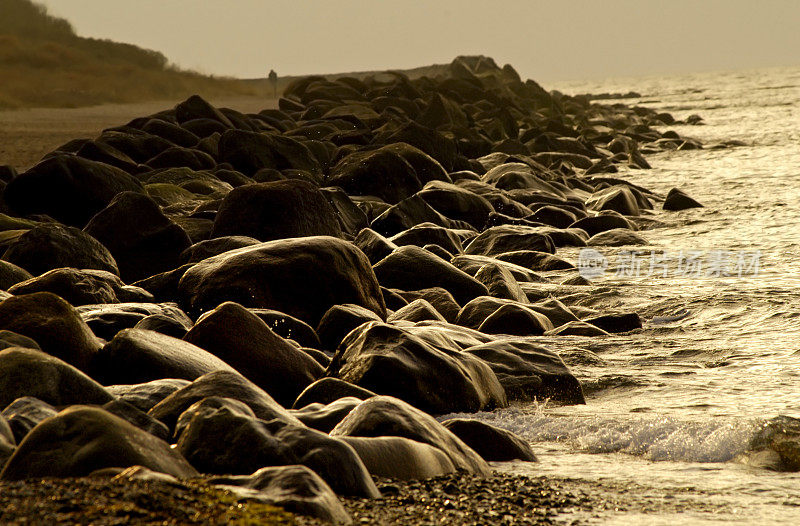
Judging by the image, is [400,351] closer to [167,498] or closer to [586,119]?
[167,498]

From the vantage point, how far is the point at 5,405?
312 centimetres

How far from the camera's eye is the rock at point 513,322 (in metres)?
5.94

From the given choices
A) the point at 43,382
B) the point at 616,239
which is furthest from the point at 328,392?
the point at 616,239

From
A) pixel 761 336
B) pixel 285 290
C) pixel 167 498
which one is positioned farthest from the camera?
pixel 761 336

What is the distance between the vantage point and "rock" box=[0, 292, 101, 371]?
12.9 feet

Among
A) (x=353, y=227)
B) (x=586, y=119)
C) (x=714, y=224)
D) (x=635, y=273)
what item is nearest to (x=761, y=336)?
(x=635, y=273)

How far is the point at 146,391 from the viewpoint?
344 cm

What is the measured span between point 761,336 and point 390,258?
8.50ft

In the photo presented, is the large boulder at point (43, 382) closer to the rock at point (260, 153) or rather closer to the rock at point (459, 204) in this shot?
the rock at point (459, 204)

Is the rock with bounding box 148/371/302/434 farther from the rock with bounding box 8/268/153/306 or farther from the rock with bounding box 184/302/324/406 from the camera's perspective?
the rock with bounding box 8/268/153/306

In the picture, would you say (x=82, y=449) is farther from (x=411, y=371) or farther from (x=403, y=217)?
(x=403, y=217)

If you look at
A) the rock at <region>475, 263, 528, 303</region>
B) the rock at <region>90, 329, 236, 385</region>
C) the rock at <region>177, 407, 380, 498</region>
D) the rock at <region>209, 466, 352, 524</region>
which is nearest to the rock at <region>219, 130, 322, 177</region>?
the rock at <region>475, 263, 528, 303</region>

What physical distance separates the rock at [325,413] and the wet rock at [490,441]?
1.29 ft

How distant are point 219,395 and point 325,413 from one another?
1.35 ft
